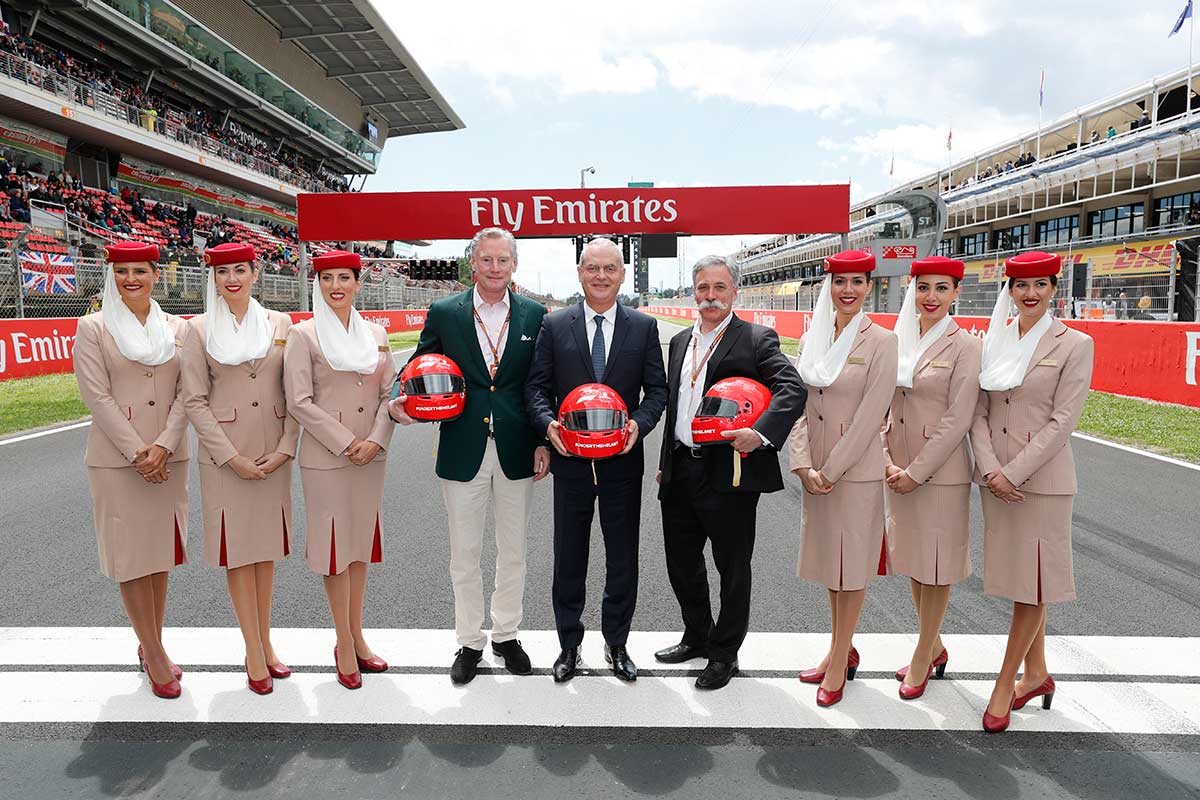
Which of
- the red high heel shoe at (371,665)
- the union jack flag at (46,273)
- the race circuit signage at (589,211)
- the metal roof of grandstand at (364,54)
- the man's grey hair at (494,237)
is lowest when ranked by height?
the red high heel shoe at (371,665)

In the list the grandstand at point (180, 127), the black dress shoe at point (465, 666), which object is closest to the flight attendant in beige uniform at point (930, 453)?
the black dress shoe at point (465, 666)

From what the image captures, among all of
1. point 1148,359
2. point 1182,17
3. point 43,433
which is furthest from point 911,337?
point 1182,17

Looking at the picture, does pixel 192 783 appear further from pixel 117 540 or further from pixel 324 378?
pixel 324 378

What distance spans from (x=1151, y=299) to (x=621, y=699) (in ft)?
59.8

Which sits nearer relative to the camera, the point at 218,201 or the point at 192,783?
the point at 192,783

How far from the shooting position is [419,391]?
3.42 m

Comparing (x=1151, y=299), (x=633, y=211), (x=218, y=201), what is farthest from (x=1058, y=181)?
(x=218, y=201)

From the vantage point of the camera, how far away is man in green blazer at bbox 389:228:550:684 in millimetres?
3678

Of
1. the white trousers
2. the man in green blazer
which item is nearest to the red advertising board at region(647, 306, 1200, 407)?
the man in green blazer

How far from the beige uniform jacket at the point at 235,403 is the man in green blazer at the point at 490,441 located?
2.16ft

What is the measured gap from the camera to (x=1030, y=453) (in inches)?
120

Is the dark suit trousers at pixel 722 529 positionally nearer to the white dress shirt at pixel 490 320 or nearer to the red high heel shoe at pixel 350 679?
the white dress shirt at pixel 490 320

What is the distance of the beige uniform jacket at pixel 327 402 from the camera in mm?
3400

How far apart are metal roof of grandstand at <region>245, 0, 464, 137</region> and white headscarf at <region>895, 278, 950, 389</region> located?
167 feet
